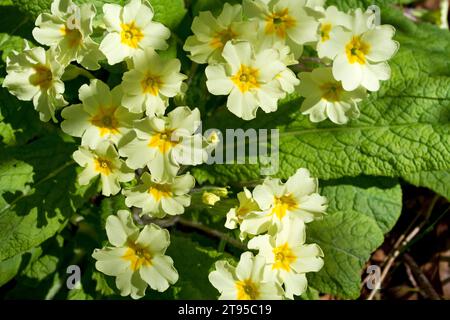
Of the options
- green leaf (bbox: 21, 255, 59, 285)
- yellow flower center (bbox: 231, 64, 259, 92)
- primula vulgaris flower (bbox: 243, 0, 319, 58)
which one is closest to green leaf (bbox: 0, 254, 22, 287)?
green leaf (bbox: 21, 255, 59, 285)

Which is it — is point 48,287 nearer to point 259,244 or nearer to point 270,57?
point 259,244

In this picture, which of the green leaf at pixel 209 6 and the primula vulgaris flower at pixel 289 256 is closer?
the primula vulgaris flower at pixel 289 256

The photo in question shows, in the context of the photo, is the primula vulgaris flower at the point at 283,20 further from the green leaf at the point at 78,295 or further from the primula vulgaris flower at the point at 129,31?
the green leaf at the point at 78,295

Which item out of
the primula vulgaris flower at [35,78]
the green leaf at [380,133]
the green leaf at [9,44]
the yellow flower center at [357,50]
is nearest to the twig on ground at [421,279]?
the green leaf at [380,133]

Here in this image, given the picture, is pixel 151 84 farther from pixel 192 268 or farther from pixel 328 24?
pixel 192 268

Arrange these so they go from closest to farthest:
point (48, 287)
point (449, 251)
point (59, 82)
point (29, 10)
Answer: point (59, 82) < point (29, 10) < point (48, 287) < point (449, 251)

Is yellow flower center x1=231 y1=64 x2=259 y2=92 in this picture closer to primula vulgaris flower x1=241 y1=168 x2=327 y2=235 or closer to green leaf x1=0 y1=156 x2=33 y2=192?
primula vulgaris flower x1=241 y1=168 x2=327 y2=235
